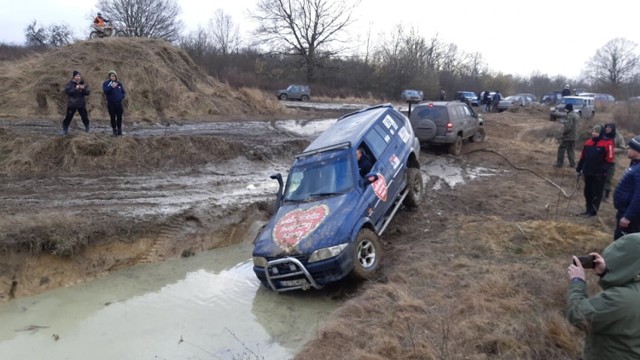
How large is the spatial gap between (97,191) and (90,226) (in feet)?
7.85

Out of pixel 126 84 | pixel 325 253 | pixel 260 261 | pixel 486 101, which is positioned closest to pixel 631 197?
pixel 325 253

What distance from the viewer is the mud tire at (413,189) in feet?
32.4

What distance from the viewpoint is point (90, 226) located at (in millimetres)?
8453

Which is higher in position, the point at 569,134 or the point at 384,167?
the point at 569,134

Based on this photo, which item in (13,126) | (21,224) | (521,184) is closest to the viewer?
(21,224)

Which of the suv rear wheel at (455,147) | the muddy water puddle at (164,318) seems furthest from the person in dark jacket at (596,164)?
the suv rear wheel at (455,147)

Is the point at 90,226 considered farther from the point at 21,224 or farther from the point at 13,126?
the point at 13,126

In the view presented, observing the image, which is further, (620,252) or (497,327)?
(497,327)

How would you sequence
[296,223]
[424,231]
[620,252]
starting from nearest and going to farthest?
[620,252] < [296,223] < [424,231]

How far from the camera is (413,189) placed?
9.98m

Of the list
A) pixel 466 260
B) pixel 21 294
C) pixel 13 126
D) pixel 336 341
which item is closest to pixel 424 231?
pixel 466 260

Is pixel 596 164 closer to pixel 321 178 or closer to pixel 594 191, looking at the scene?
pixel 594 191

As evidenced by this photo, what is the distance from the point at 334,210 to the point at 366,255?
33.4 inches

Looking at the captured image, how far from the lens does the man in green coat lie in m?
2.82
